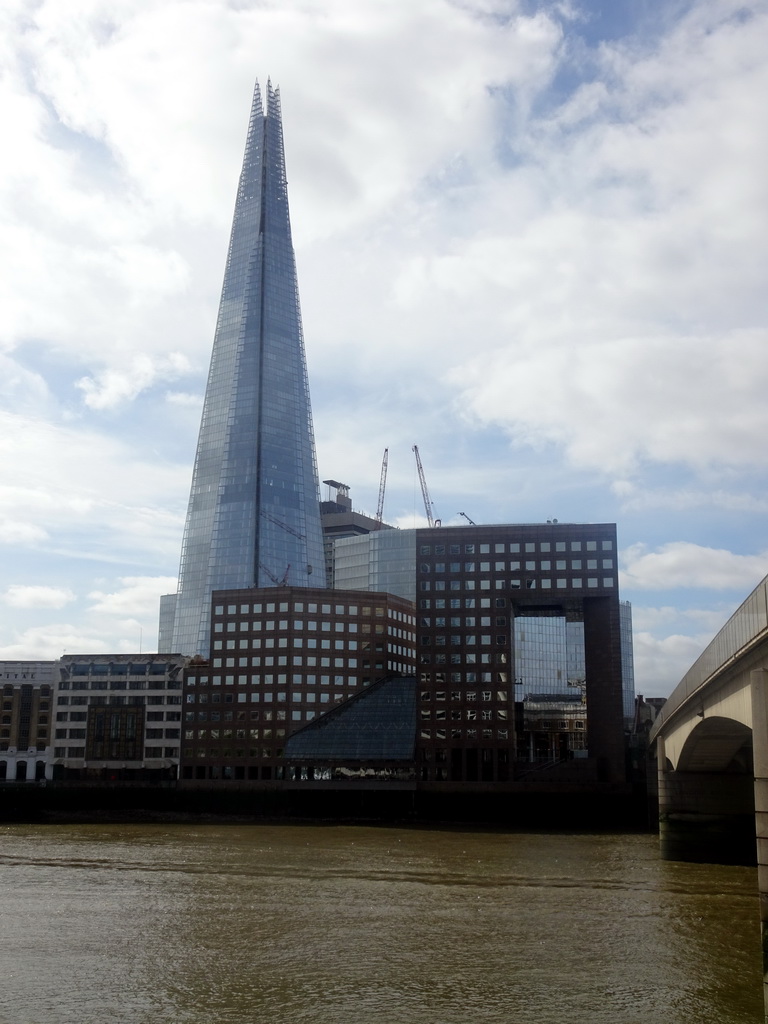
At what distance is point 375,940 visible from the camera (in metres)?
48.9

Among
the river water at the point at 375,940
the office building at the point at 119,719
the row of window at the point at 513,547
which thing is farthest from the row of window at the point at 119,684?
the river water at the point at 375,940

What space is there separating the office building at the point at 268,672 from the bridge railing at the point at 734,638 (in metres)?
Result: 105

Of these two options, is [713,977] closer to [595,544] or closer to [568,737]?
[595,544]

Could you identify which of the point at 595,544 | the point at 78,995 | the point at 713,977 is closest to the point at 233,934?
the point at 78,995

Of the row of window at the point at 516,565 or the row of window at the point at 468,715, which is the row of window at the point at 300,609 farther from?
the row of window at the point at 468,715

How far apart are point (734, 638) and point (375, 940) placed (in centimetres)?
2136

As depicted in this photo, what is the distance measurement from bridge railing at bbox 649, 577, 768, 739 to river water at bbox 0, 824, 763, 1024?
12.3 m

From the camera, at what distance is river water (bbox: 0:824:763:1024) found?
125ft

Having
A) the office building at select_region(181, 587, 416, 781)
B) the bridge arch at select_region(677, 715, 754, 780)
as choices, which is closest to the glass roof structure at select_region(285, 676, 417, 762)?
the office building at select_region(181, 587, 416, 781)

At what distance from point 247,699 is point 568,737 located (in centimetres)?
6220

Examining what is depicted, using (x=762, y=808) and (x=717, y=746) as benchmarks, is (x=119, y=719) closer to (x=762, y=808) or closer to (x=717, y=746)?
(x=717, y=746)

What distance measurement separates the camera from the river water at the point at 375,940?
3819 centimetres

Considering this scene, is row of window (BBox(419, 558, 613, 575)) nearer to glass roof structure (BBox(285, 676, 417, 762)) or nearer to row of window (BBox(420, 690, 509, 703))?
row of window (BBox(420, 690, 509, 703))

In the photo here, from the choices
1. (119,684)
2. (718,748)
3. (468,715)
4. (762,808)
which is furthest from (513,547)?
(762,808)
